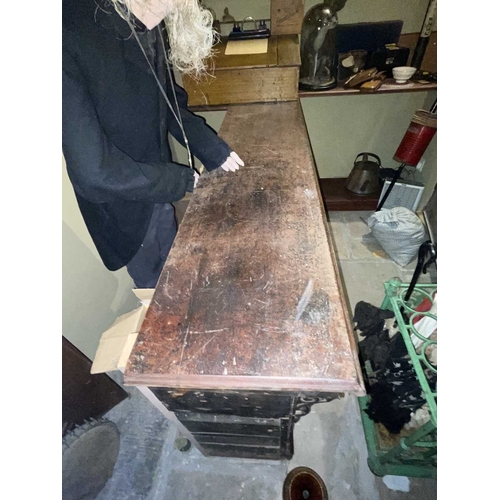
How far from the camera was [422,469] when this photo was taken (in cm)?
107

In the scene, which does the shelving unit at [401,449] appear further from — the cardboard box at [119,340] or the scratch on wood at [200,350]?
the cardboard box at [119,340]

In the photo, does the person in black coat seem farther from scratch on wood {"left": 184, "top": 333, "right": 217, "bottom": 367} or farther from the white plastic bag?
the white plastic bag

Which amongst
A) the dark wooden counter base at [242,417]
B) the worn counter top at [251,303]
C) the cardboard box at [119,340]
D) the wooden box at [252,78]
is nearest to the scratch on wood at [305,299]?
the worn counter top at [251,303]

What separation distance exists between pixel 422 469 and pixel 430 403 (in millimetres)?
526

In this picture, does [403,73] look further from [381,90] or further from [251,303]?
[251,303]

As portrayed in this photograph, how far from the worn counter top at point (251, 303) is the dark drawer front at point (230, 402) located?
0.32 ft

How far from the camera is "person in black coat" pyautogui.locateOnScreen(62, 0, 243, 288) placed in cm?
64

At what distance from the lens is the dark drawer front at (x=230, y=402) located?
0.60 meters

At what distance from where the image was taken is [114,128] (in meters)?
0.80

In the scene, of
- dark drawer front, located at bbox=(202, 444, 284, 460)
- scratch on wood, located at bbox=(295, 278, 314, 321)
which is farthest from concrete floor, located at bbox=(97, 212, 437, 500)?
scratch on wood, located at bbox=(295, 278, 314, 321)

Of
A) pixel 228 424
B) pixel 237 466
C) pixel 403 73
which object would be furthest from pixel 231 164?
pixel 403 73

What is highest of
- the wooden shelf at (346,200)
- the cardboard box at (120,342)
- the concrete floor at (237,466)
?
the cardboard box at (120,342)

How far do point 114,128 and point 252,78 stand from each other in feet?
3.29
